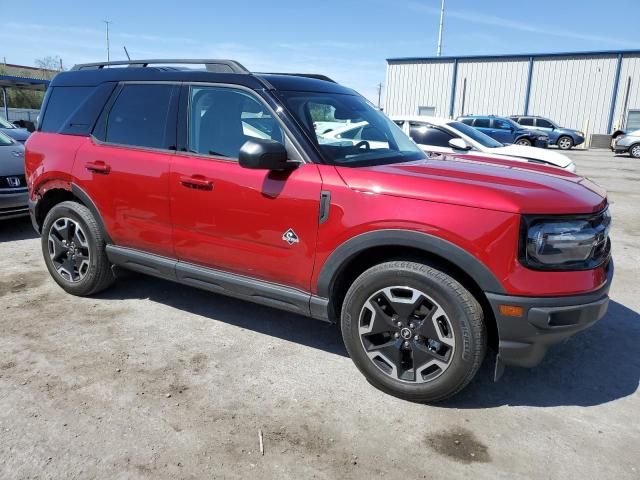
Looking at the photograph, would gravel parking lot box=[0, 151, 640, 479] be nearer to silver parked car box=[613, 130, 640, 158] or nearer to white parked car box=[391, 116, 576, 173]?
white parked car box=[391, 116, 576, 173]

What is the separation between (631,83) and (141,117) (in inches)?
1374

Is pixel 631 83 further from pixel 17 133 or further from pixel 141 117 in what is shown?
pixel 141 117

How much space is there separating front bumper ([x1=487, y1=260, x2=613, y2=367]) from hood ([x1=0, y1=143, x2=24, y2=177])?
6.47 m

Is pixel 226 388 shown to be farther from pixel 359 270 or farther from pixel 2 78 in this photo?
pixel 2 78

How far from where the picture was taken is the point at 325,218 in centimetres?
311

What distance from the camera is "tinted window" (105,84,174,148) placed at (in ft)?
12.7

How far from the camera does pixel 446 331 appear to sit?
2.89 m

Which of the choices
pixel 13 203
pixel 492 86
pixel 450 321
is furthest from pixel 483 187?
pixel 492 86

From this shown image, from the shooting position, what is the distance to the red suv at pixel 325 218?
8.93 feet

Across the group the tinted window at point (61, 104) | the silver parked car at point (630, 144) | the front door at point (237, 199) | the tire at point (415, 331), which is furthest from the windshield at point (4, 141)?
the silver parked car at point (630, 144)

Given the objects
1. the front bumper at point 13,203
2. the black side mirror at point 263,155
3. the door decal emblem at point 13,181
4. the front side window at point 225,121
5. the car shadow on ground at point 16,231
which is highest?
the front side window at point 225,121

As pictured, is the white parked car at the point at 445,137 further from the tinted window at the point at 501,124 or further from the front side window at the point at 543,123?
the front side window at the point at 543,123

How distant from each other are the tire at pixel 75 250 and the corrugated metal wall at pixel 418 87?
116 feet

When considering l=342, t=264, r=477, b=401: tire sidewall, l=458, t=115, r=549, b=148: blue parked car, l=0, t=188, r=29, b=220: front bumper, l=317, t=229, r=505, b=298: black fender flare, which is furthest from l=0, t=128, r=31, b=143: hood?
l=458, t=115, r=549, b=148: blue parked car
